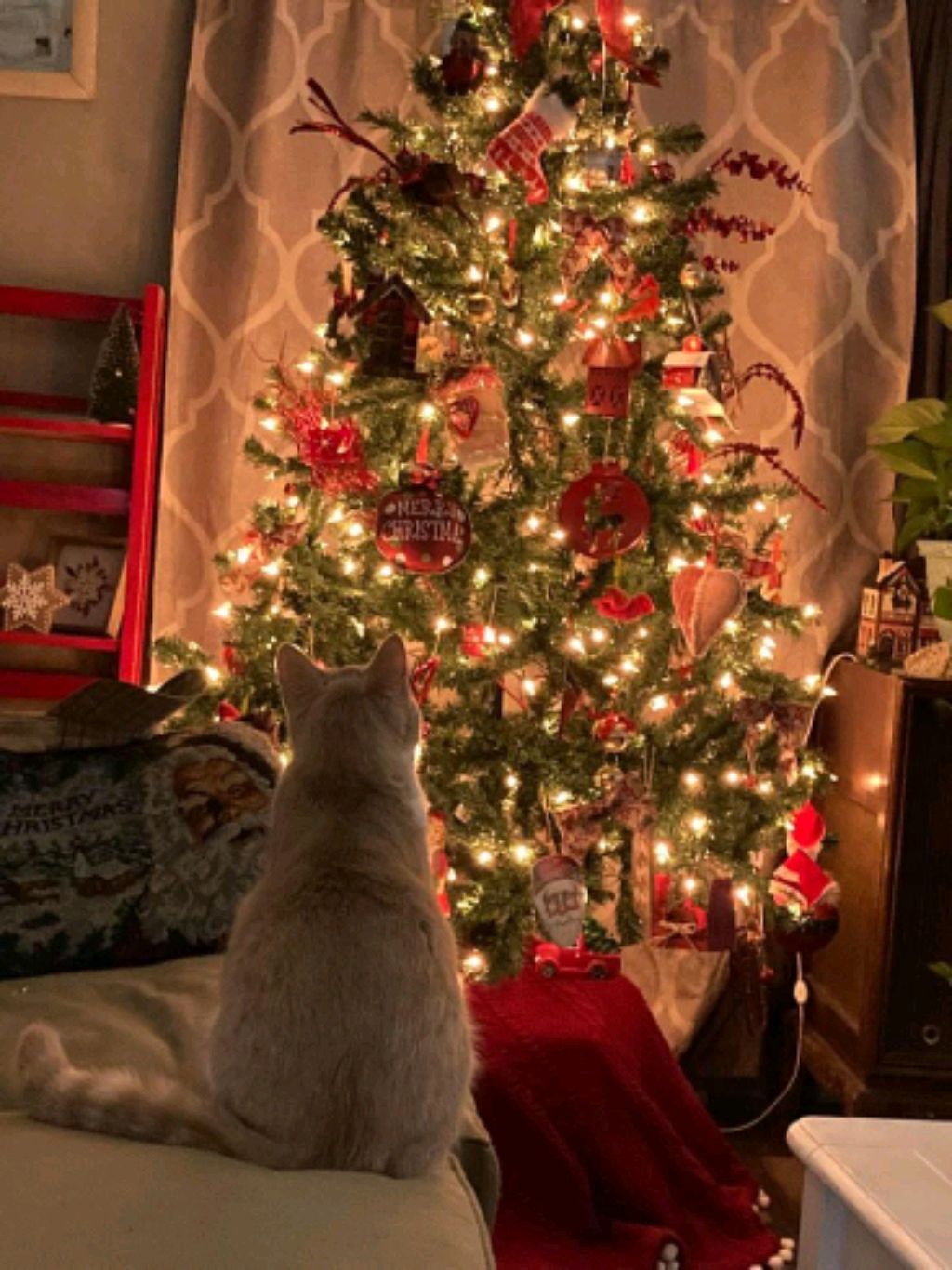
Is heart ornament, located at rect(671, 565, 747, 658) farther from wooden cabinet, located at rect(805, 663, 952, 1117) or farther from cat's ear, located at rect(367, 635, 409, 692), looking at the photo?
cat's ear, located at rect(367, 635, 409, 692)

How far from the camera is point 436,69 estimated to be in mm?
2811

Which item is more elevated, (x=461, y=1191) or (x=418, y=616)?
(x=418, y=616)

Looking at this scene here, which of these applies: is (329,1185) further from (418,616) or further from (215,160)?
(215,160)

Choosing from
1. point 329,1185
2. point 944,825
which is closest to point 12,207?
point 944,825

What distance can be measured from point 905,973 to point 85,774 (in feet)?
5.45

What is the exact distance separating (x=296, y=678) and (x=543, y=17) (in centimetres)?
133

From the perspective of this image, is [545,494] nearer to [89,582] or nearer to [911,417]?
[911,417]

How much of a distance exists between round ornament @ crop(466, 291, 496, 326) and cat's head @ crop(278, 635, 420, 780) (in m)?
0.94

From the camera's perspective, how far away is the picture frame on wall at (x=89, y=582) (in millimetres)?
3494

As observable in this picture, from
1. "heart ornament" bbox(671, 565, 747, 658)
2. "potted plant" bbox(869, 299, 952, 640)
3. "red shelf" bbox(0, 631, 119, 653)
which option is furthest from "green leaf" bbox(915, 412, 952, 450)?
"red shelf" bbox(0, 631, 119, 653)

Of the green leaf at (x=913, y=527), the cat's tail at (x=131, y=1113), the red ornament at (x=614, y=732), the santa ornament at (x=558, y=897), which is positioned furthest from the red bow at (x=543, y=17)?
the cat's tail at (x=131, y=1113)

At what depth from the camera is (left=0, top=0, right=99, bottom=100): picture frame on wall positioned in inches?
136

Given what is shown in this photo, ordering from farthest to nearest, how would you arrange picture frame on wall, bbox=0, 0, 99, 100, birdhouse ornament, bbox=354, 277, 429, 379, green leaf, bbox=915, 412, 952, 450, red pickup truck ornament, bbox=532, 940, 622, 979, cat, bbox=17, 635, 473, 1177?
picture frame on wall, bbox=0, 0, 99, 100, red pickup truck ornament, bbox=532, 940, 622, 979, birdhouse ornament, bbox=354, 277, 429, 379, green leaf, bbox=915, 412, 952, 450, cat, bbox=17, 635, 473, 1177

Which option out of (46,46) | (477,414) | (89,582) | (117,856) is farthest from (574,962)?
(46,46)
